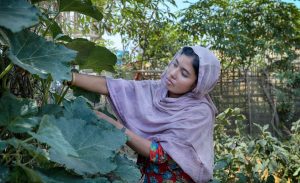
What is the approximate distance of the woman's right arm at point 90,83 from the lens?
57.6 inches

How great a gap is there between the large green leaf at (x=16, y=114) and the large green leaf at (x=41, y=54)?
0.28 feet

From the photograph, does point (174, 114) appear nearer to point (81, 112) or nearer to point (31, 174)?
point (81, 112)

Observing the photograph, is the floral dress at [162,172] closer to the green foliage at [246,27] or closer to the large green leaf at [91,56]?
the large green leaf at [91,56]

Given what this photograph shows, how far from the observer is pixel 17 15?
808 millimetres

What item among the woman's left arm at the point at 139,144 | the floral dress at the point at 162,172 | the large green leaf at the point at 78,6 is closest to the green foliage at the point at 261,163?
the floral dress at the point at 162,172

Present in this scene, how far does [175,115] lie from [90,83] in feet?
1.16

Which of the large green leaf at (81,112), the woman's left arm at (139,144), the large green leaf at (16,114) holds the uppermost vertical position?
the large green leaf at (16,114)

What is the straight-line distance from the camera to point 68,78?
943 mm

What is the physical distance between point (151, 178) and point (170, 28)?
20.2ft

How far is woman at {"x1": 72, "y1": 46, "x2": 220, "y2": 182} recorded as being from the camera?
5.44ft

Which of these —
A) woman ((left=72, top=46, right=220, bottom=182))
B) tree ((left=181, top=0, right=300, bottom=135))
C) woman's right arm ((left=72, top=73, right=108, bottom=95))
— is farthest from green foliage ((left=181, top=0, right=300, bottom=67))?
woman's right arm ((left=72, top=73, right=108, bottom=95))

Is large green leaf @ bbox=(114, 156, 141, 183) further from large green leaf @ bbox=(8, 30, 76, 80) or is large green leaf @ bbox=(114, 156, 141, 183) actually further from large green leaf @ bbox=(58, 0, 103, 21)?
large green leaf @ bbox=(58, 0, 103, 21)

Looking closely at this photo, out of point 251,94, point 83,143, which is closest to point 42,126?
point 83,143

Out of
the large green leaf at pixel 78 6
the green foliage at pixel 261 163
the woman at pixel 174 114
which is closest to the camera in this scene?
the large green leaf at pixel 78 6
